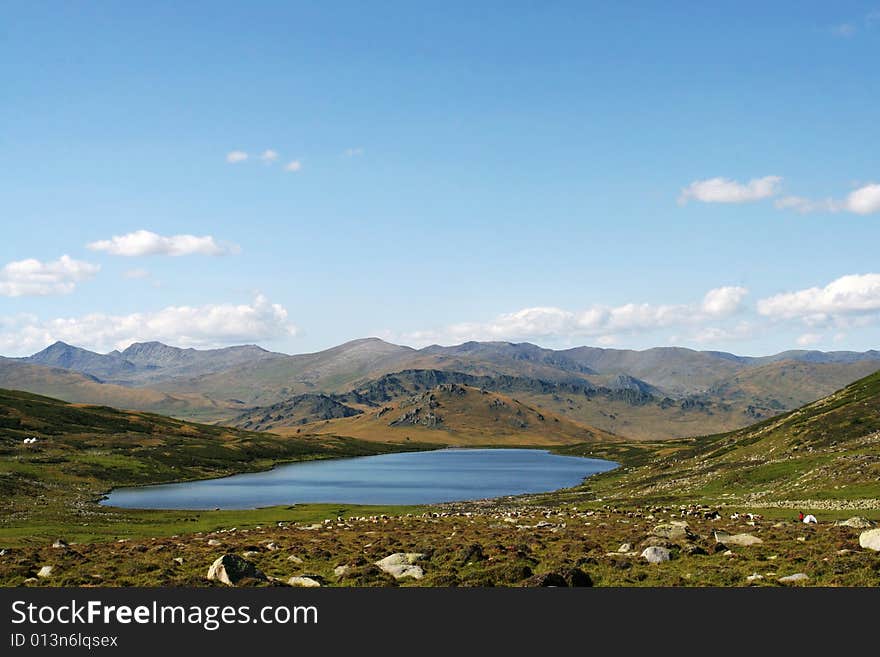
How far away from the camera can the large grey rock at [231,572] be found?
2689cm

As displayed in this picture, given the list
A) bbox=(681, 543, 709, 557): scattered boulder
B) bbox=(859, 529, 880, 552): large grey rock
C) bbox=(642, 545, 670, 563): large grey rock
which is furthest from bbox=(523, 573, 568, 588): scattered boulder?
bbox=(859, 529, 880, 552): large grey rock

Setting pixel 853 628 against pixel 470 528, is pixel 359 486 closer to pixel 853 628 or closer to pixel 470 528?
pixel 470 528

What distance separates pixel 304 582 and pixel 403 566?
4.65 metres

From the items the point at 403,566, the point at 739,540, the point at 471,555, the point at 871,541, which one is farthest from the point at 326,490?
the point at 871,541

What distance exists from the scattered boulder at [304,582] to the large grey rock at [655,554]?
15223 mm

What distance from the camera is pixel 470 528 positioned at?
55.5m

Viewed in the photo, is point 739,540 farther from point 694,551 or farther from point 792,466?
point 792,466

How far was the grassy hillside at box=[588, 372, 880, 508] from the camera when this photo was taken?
69.9 m

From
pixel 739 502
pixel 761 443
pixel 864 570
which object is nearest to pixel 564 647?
pixel 864 570

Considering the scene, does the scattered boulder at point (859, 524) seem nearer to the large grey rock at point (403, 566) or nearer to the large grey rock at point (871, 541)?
the large grey rock at point (871, 541)

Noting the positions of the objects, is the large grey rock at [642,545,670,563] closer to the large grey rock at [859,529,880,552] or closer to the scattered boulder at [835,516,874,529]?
the large grey rock at [859,529,880,552]

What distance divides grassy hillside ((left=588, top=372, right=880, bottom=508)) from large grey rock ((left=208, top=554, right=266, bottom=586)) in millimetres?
53001

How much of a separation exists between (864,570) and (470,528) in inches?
1322

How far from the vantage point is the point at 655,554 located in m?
31.1
